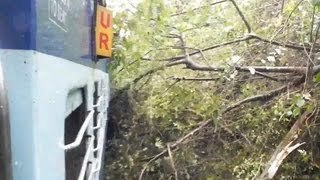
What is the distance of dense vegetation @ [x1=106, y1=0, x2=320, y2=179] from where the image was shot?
412 centimetres

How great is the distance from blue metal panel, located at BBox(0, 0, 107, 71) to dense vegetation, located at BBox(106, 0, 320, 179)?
226 centimetres

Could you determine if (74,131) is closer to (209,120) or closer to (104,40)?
(104,40)

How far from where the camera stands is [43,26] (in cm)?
123

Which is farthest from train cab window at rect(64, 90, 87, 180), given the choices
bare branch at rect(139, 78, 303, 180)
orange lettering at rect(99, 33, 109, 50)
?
bare branch at rect(139, 78, 303, 180)

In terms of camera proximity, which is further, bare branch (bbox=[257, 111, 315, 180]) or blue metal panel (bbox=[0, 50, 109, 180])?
bare branch (bbox=[257, 111, 315, 180])

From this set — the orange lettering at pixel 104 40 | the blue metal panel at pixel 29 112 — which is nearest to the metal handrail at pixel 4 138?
the blue metal panel at pixel 29 112

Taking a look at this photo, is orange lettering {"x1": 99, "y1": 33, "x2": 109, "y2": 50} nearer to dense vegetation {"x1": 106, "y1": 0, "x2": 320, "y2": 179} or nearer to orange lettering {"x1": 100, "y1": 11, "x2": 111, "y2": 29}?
orange lettering {"x1": 100, "y1": 11, "x2": 111, "y2": 29}

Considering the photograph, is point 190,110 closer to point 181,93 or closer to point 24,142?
point 181,93

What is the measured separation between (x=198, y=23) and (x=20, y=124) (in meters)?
3.47

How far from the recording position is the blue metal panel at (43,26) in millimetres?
1119

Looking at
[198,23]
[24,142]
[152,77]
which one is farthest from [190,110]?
[24,142]

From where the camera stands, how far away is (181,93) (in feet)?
15.3

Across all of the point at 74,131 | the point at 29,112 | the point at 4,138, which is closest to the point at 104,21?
the point at 74,131

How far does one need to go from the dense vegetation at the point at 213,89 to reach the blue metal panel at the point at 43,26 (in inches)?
89.1
